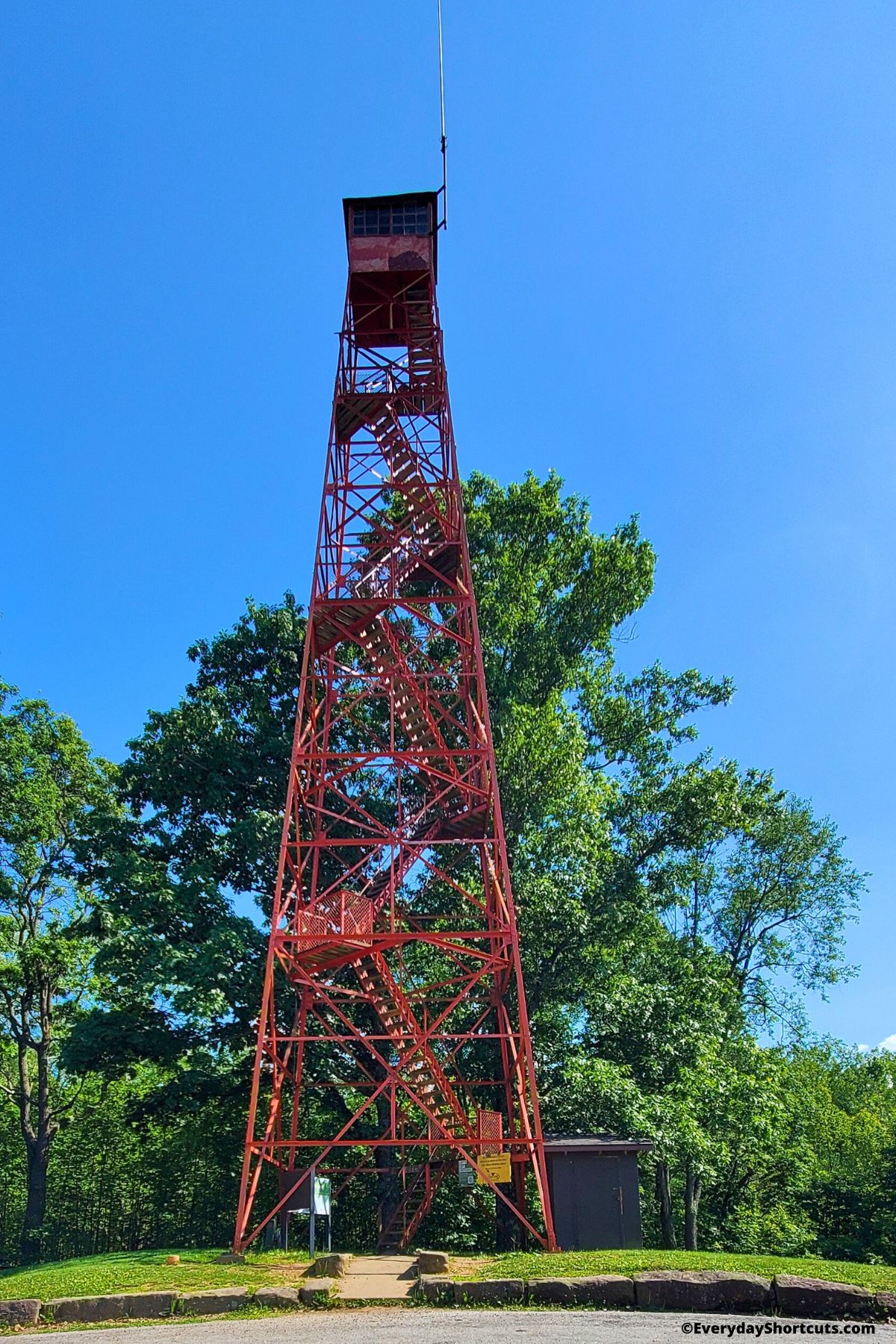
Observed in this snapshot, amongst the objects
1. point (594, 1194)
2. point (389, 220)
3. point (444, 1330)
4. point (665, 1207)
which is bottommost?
point (665, 1207)

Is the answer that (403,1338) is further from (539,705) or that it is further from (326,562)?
(539,705)

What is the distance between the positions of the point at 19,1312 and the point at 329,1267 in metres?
3.46

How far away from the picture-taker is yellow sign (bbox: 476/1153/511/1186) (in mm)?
14867

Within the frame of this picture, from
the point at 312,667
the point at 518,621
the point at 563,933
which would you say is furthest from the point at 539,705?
the point at 312,667

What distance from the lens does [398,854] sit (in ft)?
57.9

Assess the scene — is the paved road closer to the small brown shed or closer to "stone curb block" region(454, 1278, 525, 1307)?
"stone curb block" region(454, 1278, 525, 1307)

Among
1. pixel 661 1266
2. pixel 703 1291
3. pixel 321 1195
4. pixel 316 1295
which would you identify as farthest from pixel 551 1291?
pixel 321 1195

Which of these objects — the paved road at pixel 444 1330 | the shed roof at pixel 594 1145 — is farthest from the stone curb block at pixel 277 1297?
the shed roof at pixel 594 1145

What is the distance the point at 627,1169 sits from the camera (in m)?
16.5

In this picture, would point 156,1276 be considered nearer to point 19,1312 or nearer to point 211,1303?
point 211,1303

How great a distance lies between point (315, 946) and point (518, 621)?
11023 millimetres

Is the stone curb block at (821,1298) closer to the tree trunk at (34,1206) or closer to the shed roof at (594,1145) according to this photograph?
the shed roof at (594,1145)

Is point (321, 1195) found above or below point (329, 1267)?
above

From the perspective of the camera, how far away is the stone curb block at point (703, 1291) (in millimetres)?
9367
